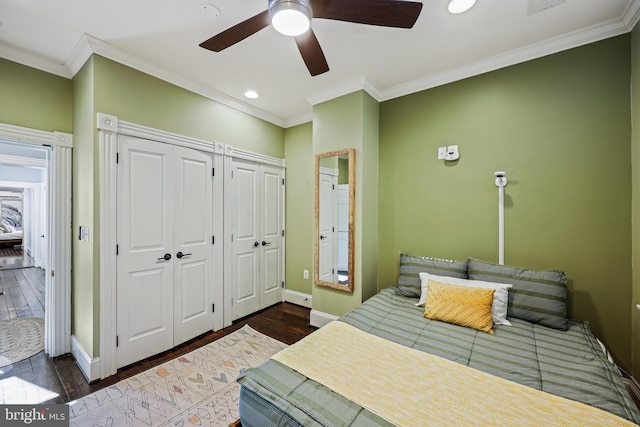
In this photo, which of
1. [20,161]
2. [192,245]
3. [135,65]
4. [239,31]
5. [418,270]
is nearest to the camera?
[239,31]

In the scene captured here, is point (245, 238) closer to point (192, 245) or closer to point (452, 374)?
point (192, 245)

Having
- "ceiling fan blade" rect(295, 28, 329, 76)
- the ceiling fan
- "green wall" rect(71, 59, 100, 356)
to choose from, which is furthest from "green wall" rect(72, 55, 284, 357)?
"ceiling fan blade" rect(295, 28, 329, 76)

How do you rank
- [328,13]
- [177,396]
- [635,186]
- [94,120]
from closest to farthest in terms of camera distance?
[328,13], [635,186], [177,396], [94,120]

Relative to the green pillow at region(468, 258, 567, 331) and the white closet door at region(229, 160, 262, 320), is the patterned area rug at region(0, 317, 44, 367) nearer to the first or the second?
the white closet door at region(229, 160, 262, 320)

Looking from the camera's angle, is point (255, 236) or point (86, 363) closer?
point (86, 363)

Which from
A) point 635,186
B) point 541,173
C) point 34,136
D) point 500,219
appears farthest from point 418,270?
point 34,136

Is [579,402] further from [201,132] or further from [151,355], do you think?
[201,132]

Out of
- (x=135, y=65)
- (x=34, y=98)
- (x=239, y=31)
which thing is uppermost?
(x=135, y=65)

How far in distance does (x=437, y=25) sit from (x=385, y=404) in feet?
7.99

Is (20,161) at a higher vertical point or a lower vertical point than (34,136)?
higher

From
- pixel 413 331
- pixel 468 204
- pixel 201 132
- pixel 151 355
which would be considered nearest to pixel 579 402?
pixel 413 331

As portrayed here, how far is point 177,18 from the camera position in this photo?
5.94ft

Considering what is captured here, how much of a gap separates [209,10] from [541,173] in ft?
9.35

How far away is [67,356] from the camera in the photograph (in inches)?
92.9
